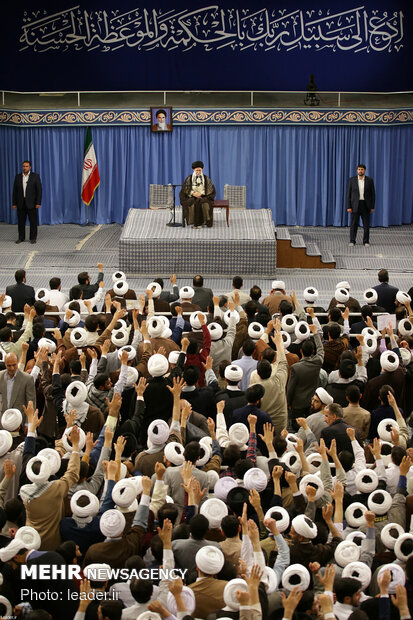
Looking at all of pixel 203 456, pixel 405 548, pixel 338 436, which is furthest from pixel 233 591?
pixel 338 436

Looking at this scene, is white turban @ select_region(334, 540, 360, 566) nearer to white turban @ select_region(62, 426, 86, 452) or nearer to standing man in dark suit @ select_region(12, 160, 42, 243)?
white turban @ select_region(62, 426, 86, 452)

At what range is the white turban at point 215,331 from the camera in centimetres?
764

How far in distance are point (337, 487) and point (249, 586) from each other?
1.16 metres

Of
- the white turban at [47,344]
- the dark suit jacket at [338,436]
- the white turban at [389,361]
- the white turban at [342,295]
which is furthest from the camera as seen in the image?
the white turban at [342,295]

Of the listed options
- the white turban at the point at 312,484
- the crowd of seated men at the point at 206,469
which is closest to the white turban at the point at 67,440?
the crowd of seated men at the point at 206,469

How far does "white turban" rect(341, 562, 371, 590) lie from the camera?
4367mm

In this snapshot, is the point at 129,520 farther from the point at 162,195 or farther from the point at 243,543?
the point at 162,195

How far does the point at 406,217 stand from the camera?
15562mm

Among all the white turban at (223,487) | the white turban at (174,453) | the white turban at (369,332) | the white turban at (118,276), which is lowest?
the white turban at (223,487)

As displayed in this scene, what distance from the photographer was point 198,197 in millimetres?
12586

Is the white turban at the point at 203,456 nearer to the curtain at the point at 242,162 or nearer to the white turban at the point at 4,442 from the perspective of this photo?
the white turban at the point at 4,442

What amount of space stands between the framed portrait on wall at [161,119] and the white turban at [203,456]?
10000 millimetres

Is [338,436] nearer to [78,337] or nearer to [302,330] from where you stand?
[302,330]

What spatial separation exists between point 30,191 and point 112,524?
9.68 metres
